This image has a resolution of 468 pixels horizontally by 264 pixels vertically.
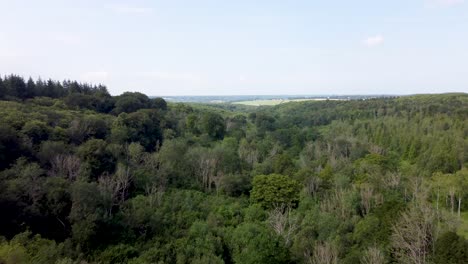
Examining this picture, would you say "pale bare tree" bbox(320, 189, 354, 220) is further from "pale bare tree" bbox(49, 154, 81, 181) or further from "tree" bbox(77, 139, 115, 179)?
"pale bare tree" bbox(49, 154, 81, 181)

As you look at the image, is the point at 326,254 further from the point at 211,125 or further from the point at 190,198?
the point at 211,125

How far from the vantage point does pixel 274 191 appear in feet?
126

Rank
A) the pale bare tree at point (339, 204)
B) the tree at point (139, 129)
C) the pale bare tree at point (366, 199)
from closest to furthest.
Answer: the pale bare tree at point (339, 204) → the pale bare tree at point (366, 199) → the tree at point (139, 129)

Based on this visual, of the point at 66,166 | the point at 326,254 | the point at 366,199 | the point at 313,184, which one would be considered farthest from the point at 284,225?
the point at 66,166

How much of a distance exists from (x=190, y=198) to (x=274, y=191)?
29.3 feet

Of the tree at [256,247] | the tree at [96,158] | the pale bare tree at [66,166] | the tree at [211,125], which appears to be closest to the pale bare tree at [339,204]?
the tree at [256,247]

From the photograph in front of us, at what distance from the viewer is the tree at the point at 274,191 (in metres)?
37.9

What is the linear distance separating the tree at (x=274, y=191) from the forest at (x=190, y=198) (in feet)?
→ 0.49

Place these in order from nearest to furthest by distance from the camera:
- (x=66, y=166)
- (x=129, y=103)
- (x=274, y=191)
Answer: (x=66, y=166)
(x=274, y=191)
(x=129, y=103)

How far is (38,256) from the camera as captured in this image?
21.6 meters

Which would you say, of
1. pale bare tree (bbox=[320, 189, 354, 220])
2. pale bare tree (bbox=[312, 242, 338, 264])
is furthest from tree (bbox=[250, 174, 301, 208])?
pale bare tree (bbox=[312, 242, 338, 264])

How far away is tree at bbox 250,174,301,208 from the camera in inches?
1492

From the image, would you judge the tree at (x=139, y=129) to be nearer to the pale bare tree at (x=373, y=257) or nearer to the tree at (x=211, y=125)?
the tree at (x=211, y=125)

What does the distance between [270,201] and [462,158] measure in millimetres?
37112
